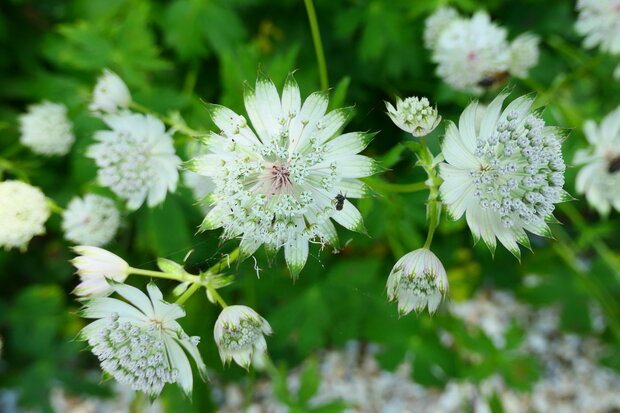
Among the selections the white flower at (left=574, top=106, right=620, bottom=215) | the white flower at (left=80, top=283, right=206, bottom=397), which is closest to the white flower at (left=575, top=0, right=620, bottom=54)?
the white flower at (left=574, top=106, right=620, bottom=215)

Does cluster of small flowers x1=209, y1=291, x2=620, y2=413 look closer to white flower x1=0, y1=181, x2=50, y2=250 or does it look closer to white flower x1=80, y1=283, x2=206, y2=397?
white flower x1=0, y1=181, x2=50, y2=250

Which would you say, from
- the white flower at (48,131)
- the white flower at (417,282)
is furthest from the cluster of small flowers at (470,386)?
the white flower at (417,282)

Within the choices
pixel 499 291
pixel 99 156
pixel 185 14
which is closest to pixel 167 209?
pixel 99 156

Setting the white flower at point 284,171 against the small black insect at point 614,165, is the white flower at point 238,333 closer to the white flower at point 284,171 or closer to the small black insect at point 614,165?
the white flower at point 284,171

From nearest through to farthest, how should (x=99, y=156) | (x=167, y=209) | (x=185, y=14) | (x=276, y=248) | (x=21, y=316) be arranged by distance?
(x=276, y=248), (x=99, y=156), (x=167, y=209), (x=185, y=14), (x=21, y=316)

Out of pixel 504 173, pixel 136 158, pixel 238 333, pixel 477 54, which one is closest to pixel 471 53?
pixel 477 54

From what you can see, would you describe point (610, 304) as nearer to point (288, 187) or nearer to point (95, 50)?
point (288, 187)

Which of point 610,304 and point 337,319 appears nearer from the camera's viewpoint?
point 337,319
